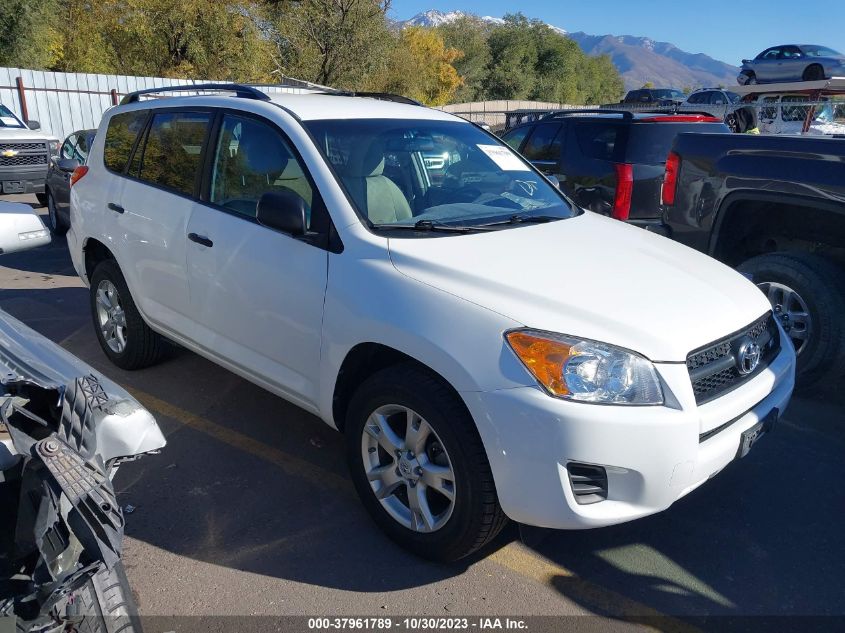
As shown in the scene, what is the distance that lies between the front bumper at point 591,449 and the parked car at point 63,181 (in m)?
7.27

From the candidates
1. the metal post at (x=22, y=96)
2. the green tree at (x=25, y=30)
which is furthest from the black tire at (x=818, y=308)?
the green tree at (x=25, y=30)

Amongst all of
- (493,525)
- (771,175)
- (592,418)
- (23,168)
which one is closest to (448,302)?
(592,418)

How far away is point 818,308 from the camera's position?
171 inches

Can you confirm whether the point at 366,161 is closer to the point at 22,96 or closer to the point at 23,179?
the point at 23,179

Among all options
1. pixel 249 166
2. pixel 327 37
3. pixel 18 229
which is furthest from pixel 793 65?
pixel 18 229

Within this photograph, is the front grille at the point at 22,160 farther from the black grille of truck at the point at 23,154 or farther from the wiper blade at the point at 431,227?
the wiper blade at the point at 431,227

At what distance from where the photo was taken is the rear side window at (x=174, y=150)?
13.1 ft

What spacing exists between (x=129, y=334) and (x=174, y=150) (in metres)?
1.27

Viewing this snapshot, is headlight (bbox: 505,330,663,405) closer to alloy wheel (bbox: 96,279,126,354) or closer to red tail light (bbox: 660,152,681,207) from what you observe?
red tail light (bbox: 660,152,681,207)

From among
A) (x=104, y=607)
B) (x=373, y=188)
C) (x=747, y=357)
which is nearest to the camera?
(x=104, y=607)

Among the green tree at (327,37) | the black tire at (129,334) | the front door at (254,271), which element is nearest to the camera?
the front door at (254,271)

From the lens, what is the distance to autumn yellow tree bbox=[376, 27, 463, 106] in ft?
125

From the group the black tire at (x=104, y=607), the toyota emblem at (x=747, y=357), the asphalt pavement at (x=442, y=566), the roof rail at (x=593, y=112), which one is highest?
the roof rail at (x=593, y=112)

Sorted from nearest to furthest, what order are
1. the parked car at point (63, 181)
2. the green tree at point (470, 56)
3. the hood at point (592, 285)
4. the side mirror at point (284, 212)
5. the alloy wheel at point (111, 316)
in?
the hood at point (592, 285)
the side mirror at point (284, 212)
the alloy wheel at point (111, 316)
the parked car at point (63, 181)
the green tree at point (470, 56)
